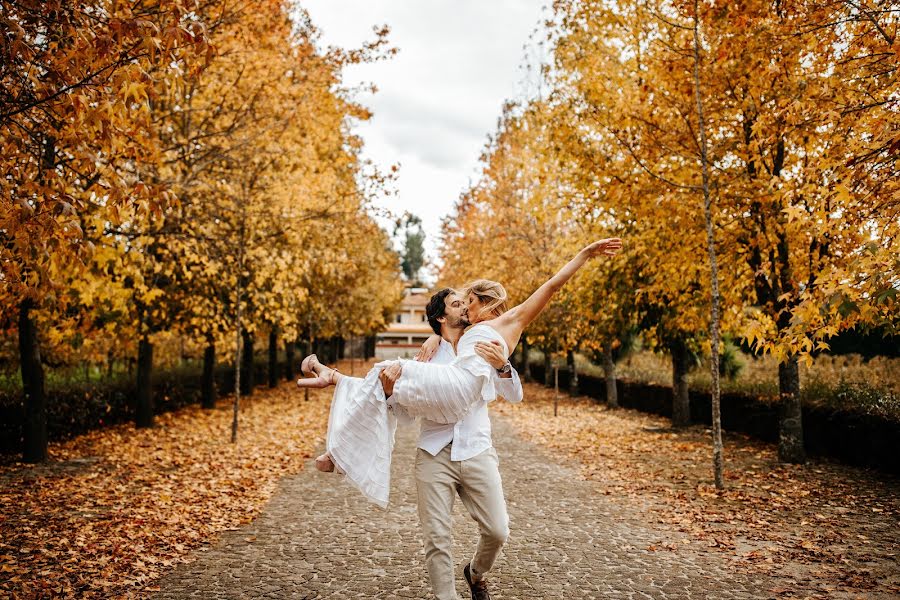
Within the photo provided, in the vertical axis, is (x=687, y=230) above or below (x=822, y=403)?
above

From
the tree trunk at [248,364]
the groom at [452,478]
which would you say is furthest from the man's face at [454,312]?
the tree trunk at [248,364]

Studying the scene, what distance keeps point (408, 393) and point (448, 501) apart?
74 centimetres

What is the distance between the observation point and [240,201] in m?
13.2

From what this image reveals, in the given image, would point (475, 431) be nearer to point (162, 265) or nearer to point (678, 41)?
point (678, 41)

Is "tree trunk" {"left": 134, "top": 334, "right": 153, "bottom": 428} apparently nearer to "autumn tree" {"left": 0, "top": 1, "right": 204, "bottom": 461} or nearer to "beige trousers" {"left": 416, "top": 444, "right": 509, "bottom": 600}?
"autumn tree" {"left": 0, "top": 1, "right": 204, "bottom": 461}

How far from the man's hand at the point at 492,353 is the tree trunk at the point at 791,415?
8.66 m

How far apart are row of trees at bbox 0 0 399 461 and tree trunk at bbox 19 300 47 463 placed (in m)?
0.02

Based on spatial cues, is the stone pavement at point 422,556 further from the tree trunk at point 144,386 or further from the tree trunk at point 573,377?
the tree trunk at point 573,377

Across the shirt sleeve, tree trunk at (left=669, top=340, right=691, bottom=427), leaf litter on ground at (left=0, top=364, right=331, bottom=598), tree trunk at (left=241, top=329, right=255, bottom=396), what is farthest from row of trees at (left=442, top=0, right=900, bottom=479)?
tree trunk at (left=241, top=329, right=255, bottom=396)

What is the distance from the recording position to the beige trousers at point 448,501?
3934 millimetres

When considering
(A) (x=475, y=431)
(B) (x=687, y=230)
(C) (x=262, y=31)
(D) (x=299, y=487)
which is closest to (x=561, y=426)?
(B) (x=687, y=230)

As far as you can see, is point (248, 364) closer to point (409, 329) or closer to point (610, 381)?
point (610, 381)

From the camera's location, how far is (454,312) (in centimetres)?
430

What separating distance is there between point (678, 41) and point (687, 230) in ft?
9.95
